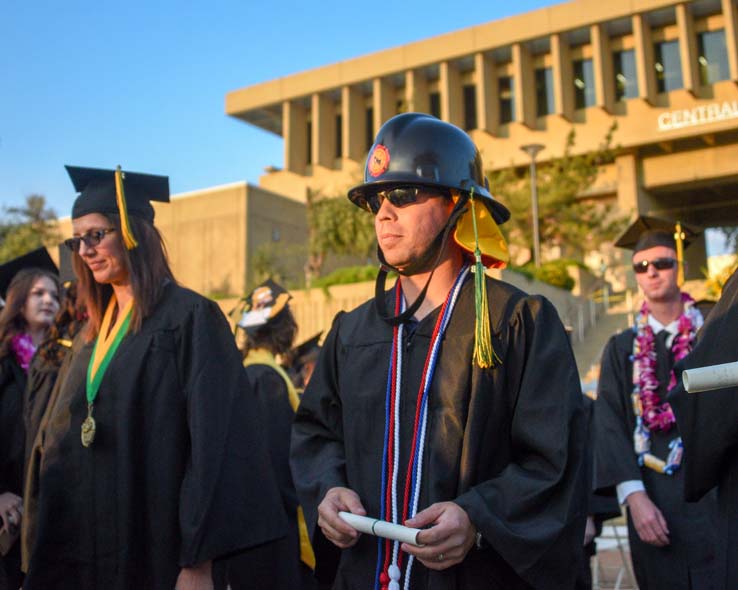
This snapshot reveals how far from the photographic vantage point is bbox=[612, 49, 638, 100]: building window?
34.4 meters

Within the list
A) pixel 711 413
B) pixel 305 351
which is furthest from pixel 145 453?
pixel 305 351

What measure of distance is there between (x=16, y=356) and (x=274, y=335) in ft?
5.86

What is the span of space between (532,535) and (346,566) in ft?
2.33

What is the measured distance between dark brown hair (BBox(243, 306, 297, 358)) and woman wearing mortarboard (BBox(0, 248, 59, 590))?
1389mm

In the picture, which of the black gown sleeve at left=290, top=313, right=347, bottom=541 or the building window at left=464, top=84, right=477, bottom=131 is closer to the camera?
the black gown sleeve at left=290, top=313, right=347, bottom=541

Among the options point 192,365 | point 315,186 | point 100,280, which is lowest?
point 192,365

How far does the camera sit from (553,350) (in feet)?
8.56

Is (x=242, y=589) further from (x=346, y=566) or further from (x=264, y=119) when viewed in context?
(x=264, y=119)

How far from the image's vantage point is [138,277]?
11.6 feet

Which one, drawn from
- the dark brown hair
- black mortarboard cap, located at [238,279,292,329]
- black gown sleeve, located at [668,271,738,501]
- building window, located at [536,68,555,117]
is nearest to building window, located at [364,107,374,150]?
building window, located at [536,68,555,117]

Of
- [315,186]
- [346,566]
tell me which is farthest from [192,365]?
[315,186]

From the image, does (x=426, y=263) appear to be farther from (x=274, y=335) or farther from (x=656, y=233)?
(x=274, y=335)

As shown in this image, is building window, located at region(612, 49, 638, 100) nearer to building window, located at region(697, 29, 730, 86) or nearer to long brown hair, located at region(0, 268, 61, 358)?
building window, located at region(697, 29, 730, 86)

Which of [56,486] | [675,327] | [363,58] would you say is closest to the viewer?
[56,486]
